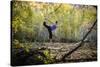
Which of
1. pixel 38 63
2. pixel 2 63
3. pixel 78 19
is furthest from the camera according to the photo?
pixel 78 19

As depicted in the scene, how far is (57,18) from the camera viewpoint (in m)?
2.69

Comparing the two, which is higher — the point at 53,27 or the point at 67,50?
the point at 53,27

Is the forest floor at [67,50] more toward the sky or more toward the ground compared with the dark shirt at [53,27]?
more toward the ground

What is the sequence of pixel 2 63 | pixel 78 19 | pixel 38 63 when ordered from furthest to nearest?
1. pixel 78 19
2. pixel 38 63
3. pixel 2 63

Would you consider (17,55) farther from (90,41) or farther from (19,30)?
(90,41)

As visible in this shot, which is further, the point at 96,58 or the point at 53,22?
the point at 96,58

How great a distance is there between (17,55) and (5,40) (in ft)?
0.76

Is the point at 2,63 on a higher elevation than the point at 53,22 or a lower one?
lower

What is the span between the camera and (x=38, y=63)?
2.59 meters

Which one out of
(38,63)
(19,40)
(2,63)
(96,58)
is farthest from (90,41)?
(2,63)

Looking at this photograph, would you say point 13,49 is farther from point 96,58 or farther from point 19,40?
point 96,58

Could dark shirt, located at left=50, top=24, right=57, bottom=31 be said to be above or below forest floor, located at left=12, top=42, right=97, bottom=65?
above

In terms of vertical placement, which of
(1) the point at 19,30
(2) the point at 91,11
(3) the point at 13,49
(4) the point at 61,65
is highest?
(2) the point at 91,11

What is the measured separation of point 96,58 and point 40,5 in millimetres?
1081
